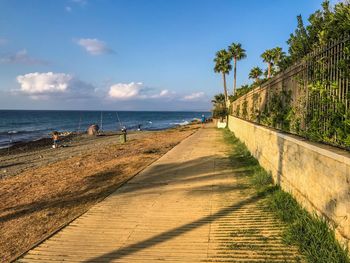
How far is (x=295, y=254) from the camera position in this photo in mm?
4621

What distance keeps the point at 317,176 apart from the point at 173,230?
8.65ft

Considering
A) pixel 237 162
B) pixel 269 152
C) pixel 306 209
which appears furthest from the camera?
pixel 237 162

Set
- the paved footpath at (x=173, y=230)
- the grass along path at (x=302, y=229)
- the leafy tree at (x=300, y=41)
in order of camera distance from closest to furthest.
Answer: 1. the grass along path at (x=302, y=229)
2. the paved footpath at (x=173, y=230)
3. the leafy tree at (x=300, y=41)

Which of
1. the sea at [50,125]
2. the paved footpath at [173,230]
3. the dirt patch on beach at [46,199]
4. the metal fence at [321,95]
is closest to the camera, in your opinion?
the paved footpath at [173,230]

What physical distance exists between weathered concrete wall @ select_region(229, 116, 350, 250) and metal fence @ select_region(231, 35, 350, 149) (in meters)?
0.32

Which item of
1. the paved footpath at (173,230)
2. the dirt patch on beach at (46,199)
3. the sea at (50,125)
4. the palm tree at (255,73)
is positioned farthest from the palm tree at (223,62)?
the paved footpath at (173,230)

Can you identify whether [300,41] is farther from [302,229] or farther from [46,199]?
[46,199]

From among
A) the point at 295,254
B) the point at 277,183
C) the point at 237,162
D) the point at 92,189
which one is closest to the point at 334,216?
the point at 295,254

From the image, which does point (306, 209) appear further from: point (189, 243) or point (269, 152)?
point (269, 152)

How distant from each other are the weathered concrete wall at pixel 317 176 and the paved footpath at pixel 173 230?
0.74 metres

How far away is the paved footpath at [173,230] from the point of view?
4.89 m

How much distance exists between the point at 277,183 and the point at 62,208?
5.46 metres

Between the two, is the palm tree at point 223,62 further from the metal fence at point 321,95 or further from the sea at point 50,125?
the metal fence at point 321,95

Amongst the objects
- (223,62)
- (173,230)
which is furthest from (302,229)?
(223,62)
